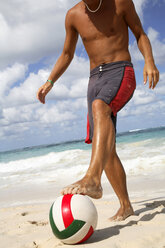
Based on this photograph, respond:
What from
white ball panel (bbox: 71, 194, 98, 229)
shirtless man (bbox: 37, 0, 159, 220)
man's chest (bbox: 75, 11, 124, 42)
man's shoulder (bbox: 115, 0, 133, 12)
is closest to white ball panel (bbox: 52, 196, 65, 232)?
white ball panel (bbox: 71, 194, 98, 229)

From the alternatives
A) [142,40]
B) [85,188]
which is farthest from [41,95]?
[85,188]

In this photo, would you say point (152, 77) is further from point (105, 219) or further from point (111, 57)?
point (105, 219)

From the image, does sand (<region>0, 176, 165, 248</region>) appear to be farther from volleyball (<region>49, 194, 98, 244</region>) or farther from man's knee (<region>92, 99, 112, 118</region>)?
man's knee (<region>92, 99, 112, 118</region>)

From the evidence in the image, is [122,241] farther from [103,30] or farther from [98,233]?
[103,30]

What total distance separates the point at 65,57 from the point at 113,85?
0.93 meters

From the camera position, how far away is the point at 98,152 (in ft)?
7.45

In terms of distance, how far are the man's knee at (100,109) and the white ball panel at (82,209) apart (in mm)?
717

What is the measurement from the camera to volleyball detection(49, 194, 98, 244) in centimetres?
204

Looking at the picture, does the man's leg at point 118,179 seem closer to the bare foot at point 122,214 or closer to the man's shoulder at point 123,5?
the bare foot at point 122,214

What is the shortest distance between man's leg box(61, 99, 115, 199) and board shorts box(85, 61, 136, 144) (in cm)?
13

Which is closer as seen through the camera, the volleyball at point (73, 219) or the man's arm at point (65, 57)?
the volleyball at point (73, 219)

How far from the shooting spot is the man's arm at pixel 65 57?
3217 mm

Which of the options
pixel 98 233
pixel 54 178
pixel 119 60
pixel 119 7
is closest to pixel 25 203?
pixel 54 178

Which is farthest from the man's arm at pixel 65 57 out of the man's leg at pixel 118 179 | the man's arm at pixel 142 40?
the man's leg at pixel 118 179
